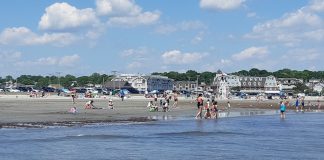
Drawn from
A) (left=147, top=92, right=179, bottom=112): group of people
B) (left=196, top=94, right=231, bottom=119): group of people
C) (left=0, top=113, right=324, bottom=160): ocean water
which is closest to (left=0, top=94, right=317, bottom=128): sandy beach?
(left=147, top=92, right=179, bottom=112): group of people

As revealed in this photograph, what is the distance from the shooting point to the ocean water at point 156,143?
64.2 ft

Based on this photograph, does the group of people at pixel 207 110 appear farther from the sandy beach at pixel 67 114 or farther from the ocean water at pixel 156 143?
the ocean water at pixel 156 143

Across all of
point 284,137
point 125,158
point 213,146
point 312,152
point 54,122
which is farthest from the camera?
point 54,122

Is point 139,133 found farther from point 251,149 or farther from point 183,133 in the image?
point 251,149

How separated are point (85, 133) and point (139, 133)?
260 cm

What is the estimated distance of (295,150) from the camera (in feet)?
70.3

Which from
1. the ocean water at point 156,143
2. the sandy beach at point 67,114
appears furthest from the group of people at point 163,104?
the ocean water at point 156,143

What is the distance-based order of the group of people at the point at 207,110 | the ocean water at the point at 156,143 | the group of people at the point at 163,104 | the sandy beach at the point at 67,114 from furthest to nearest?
the group of people at the point at 163,104 → the group of people at the point at 207,110 → the sandy beach at the point at 67,114 → the ocean water at the point at 156,143

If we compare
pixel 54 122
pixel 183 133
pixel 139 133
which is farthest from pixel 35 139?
pixel 54 122

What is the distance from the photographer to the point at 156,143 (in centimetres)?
2334

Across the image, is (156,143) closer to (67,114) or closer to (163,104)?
(67,114)

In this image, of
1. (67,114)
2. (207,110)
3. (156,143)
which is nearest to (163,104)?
(207,110)

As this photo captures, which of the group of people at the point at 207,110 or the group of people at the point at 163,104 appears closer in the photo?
the group of people at the point at 207,110

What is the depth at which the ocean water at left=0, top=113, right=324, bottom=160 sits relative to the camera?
1956 centimetres
